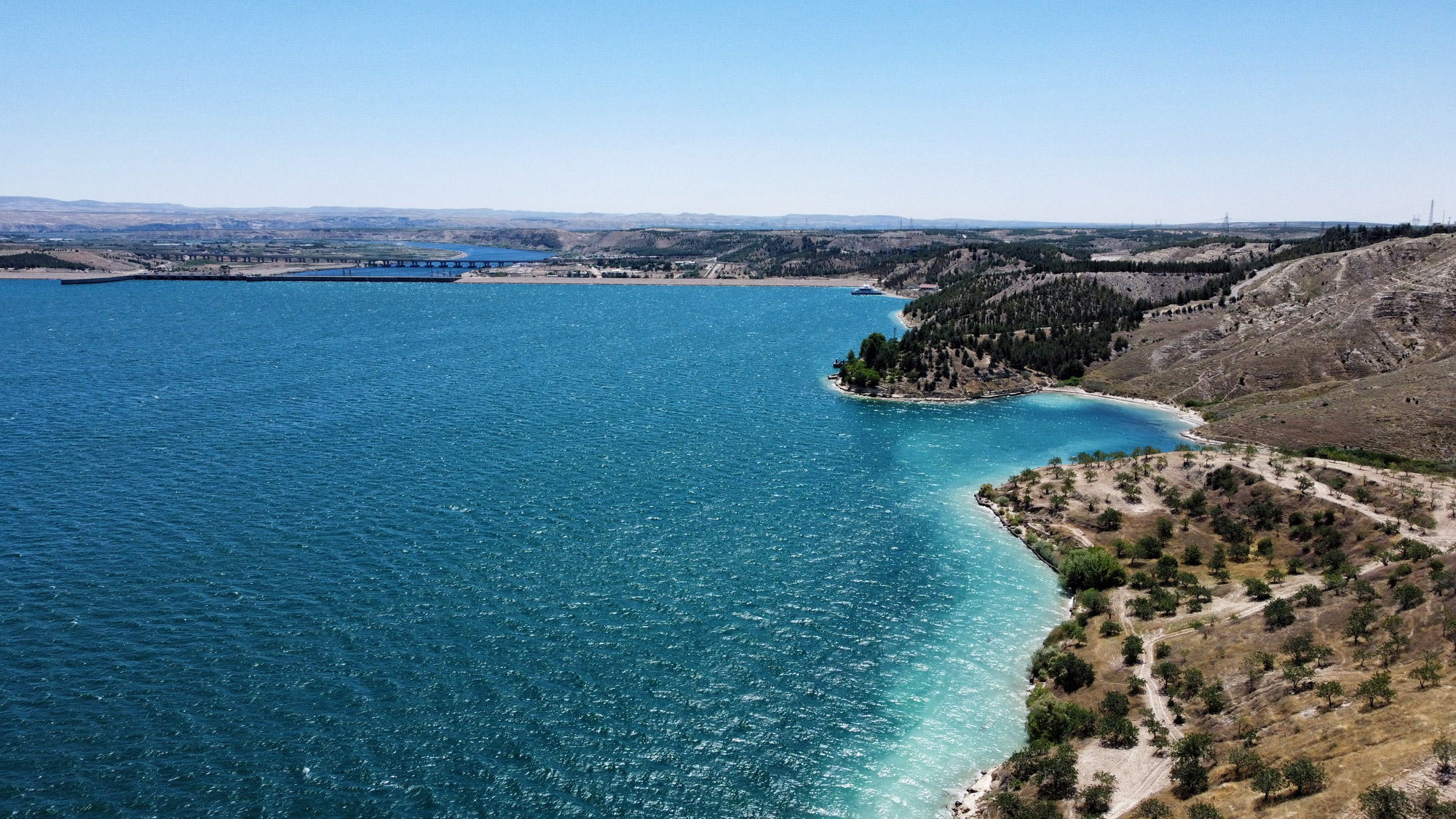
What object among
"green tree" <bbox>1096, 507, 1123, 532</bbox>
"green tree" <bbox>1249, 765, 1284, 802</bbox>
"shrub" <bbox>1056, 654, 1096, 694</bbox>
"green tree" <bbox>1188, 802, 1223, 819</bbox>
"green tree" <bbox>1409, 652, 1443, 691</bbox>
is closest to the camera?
"green tree" <bbox>1188, 802, 1223, 819</bbox>

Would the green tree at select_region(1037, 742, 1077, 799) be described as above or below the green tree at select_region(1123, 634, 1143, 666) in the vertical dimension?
below

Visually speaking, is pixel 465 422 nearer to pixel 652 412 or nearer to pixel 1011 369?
pixel 652 412

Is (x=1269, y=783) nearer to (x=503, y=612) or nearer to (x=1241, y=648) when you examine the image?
(x=1241, y=648)

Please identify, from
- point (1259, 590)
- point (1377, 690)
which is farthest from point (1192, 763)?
point (1259, 590)

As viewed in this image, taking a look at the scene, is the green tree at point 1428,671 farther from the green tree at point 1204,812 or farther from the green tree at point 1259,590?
the green tree at point 1204,812

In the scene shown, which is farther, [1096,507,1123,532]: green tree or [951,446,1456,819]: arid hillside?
[1096,507,1123,532]: green tree

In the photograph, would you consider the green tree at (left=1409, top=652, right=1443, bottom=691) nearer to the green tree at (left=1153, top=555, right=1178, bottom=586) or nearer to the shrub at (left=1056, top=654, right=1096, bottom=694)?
the shrub at (left=1056, top=654, right=1096, bottom=694)

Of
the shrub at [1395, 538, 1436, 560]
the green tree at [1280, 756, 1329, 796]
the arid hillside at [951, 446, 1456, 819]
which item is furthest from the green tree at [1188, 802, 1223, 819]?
the shrub at [1395, 538, 1436, 560]
